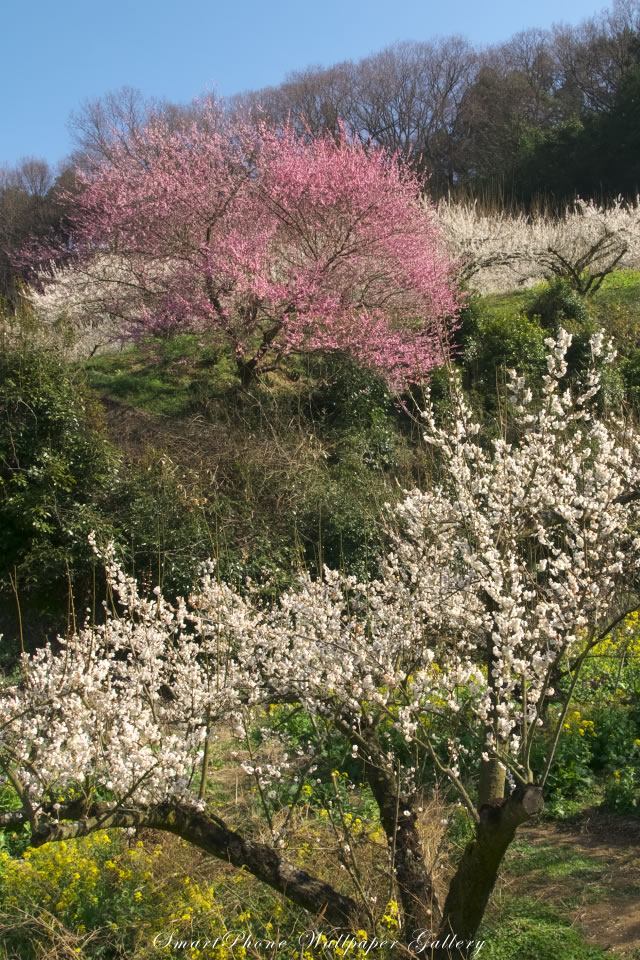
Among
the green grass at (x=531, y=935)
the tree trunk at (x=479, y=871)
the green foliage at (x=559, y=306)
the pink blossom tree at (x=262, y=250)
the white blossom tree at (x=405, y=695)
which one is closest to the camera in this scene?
the tree trunk at (x=479, y=871)

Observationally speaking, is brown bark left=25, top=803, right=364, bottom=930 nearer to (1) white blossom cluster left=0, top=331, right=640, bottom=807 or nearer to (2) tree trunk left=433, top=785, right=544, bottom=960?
(1) white blossom cluster left=0, top=331, right=640, bottom=807

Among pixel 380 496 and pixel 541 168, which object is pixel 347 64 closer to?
pixel 541 168

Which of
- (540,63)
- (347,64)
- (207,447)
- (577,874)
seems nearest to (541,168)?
(540,63)

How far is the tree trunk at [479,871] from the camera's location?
282 centimetres

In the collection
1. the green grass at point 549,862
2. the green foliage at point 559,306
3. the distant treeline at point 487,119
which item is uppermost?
the distant treeline at point 487,119

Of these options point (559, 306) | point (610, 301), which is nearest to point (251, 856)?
point (559, 306)

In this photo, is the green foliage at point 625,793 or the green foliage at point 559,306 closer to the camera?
the green foliage at point 625,793

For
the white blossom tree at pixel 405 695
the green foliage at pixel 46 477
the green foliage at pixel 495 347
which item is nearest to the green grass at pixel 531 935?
the white blossom tree at pixel 405 695

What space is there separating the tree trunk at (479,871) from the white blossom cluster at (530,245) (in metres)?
14.9

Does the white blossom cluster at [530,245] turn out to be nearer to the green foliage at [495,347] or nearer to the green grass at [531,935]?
the green foliage at [495,347]

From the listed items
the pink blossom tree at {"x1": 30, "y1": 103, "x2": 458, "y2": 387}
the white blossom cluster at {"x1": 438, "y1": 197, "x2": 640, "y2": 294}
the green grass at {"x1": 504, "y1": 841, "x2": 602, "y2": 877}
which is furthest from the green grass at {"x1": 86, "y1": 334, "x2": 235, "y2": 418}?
the green grass at {"x1": 504, "y1": 841, "x2": 602, "y2": 877}

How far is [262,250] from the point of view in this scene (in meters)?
11.7

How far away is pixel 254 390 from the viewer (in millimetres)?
12055

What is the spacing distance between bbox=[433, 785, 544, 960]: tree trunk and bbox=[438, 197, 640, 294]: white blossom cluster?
48.9ft
